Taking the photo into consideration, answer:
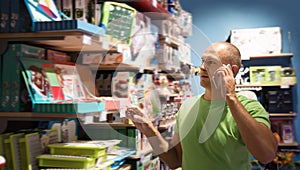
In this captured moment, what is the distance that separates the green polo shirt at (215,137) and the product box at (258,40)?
3.60 m

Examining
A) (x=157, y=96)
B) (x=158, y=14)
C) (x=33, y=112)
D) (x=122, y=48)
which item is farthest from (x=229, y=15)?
(x=33, y=112)

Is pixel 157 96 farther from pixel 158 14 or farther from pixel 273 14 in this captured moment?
pixel 273 14

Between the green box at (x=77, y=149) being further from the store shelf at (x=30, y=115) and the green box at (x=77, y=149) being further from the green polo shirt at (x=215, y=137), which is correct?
the green polo shirt at (x=215, y=137)

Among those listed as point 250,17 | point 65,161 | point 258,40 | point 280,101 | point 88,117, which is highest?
point 250,17

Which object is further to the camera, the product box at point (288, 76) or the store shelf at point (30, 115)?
the product box at point (288, 76)

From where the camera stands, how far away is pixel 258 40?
5.10m

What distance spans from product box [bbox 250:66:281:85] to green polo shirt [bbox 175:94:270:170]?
357cm

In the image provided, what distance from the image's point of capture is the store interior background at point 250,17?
5.21 m

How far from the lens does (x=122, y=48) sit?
2227 millimetres

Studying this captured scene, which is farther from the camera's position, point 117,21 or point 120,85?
point 120,85

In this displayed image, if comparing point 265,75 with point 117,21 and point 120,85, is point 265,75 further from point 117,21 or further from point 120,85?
point 117,21

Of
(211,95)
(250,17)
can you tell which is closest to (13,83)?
(211,95)

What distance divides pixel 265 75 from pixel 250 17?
0.94m

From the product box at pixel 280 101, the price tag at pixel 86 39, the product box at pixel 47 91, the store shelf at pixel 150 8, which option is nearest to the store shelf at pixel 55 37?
the price tag at pixel 86 39
